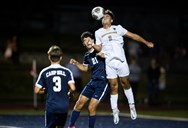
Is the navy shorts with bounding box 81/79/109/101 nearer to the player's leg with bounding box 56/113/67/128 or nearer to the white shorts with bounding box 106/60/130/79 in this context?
the white shorts with bounding box 106/60/130/79

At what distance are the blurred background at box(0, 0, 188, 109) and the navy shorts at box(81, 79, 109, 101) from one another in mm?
14863

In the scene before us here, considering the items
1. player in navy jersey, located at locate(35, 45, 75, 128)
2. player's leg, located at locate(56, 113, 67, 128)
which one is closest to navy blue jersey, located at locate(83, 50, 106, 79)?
player in navy jersey, located at locate(35, 45, 75, 128)

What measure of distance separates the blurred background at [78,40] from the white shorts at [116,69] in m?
14.5

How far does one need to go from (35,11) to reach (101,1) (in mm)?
4202

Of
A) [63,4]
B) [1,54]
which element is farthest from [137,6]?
[1,54]

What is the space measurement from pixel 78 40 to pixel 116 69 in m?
26.0

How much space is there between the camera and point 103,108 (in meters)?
29.2

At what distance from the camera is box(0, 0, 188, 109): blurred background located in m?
35.2

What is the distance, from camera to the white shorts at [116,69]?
1770 centimetres

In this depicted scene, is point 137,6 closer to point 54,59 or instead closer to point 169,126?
point 169,126

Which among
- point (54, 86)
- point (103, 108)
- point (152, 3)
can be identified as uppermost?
point (152, 3)

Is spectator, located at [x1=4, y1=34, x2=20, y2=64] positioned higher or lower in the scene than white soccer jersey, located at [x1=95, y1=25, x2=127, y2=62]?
lower

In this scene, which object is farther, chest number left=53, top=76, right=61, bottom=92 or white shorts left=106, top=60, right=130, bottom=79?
white shorts left=106, top=60, right=130, bottom=79

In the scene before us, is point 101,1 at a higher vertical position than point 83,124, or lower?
higher
